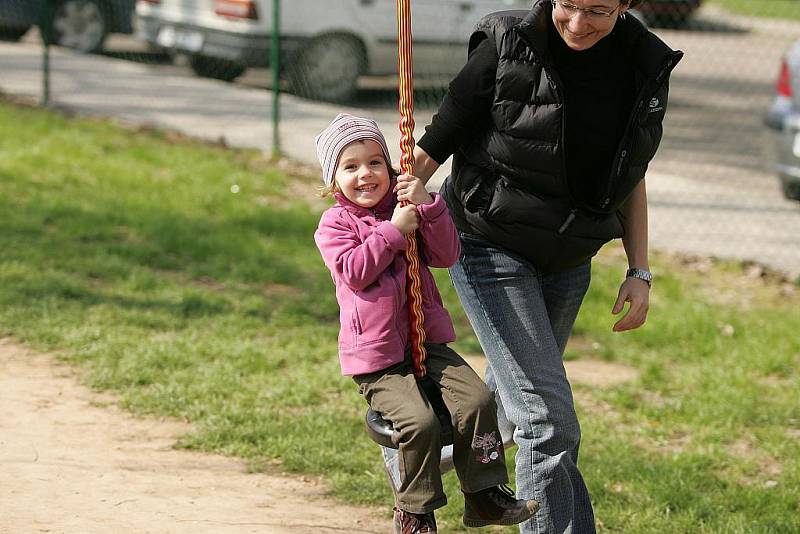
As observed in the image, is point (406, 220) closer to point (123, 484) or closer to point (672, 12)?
point (123, 484)

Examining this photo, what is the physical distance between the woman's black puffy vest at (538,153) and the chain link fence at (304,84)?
4981 millimetres

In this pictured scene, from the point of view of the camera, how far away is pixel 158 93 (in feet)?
39.6

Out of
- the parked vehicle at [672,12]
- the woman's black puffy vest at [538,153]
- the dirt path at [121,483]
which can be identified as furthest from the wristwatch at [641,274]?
the parked vehicle at [672,12]

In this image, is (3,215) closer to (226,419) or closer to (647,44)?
(226,419)

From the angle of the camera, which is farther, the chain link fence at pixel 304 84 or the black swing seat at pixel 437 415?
the chain link fence at pixel 304 84

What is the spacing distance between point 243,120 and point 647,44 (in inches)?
315

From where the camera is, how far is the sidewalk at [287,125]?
854 cm

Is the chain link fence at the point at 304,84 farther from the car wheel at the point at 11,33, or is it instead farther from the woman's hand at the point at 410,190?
the woman's hand at the point at 410,190

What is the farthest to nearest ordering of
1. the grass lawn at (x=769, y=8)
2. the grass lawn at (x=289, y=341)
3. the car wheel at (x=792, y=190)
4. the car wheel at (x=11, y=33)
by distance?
the grass lawn at (x=769, y=8) → the car wheel at (x=11, y=33) → the car wheel at (x=792, y=190) → the grass lawn at (x=289, y=341)

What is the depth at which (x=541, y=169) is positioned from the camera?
10.9 feet

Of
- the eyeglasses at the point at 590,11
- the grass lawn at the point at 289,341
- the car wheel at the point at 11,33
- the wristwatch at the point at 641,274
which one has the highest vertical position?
the eyeglasses at the point at 590,11

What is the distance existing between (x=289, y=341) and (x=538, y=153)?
306cm

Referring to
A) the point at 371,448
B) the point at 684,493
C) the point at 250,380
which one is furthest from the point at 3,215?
the point at 684,493

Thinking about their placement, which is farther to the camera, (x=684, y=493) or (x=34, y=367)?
(x=34, y=367)
